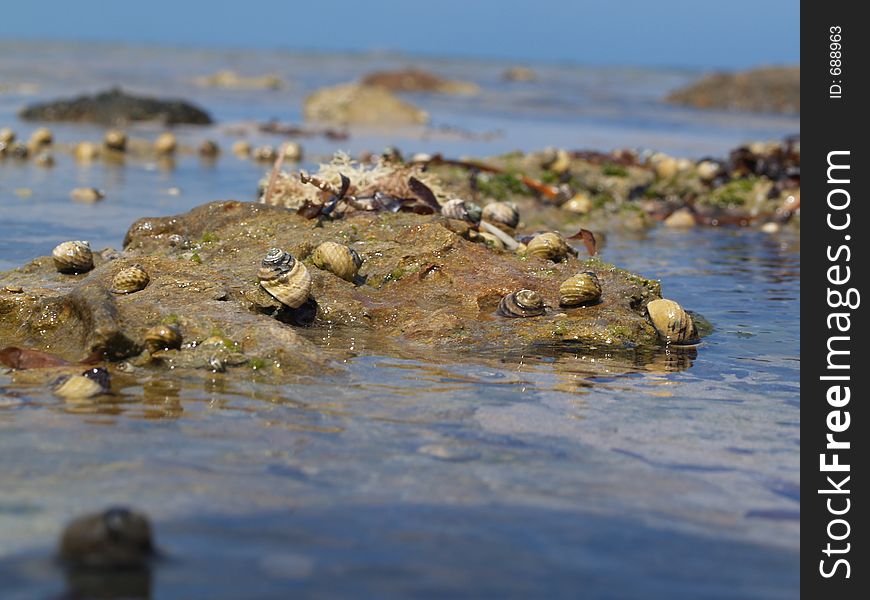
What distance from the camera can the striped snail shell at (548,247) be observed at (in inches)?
261

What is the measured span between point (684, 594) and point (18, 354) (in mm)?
3141

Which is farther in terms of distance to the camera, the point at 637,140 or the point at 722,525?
the point at 637,140

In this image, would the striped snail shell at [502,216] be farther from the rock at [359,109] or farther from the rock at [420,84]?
the rock at [420,84]

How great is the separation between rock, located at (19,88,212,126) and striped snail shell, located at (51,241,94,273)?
45.9 feet

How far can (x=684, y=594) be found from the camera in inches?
109

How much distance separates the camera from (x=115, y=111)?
20.0m

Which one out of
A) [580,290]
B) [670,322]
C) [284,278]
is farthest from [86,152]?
[670,322]

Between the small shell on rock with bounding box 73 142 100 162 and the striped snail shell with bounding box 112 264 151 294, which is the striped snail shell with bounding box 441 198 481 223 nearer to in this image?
the striped snail shell with bounding box 112 264 151 294

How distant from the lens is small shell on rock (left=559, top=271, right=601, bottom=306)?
5.76m

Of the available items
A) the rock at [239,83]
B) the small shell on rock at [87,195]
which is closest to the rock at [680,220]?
the small shell on rock at [87,195]
